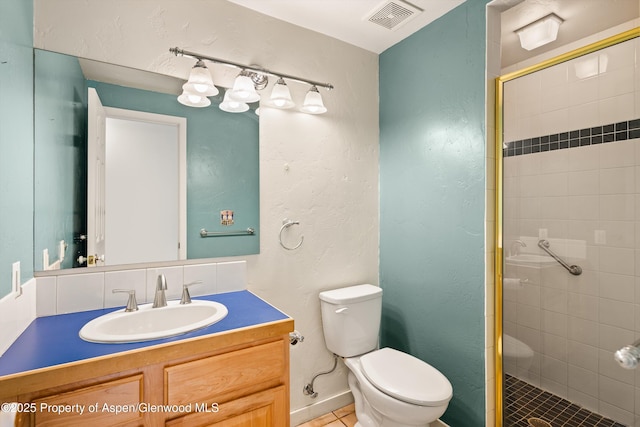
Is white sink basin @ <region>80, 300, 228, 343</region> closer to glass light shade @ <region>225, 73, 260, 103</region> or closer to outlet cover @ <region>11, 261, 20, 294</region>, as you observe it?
outlet cover @ <region>11, 261, 20, 294</region>

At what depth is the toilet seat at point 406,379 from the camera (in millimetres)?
1448

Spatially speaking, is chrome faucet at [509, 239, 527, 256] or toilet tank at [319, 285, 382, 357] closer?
chrome faucet at [509, 239, 527, 256]

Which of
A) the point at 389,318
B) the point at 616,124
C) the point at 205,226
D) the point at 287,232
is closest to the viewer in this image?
the point at 616,124

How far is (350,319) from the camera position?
1911mm

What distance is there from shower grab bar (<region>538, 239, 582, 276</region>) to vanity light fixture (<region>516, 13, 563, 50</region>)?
0.96 meters

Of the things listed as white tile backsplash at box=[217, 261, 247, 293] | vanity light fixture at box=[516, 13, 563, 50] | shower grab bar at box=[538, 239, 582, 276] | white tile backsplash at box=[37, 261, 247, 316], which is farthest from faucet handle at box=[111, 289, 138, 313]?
vanity light fixture at box=[516, 13, 563, 50]

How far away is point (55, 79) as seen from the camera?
1349 mm

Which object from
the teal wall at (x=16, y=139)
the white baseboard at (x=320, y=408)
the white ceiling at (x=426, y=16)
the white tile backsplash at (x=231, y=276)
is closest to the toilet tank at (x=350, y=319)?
the white baseboard at (x=320, y=408)

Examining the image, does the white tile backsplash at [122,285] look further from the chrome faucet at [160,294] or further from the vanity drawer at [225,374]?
the vanity drawer at [225,374]

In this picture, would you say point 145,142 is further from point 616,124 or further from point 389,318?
point 616,124

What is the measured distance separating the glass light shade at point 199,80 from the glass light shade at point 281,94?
1.12 ft

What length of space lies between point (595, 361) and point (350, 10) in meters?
2.16

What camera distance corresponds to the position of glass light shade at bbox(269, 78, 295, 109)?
68.7 inches

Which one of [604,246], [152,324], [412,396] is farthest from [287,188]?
[604,246]
